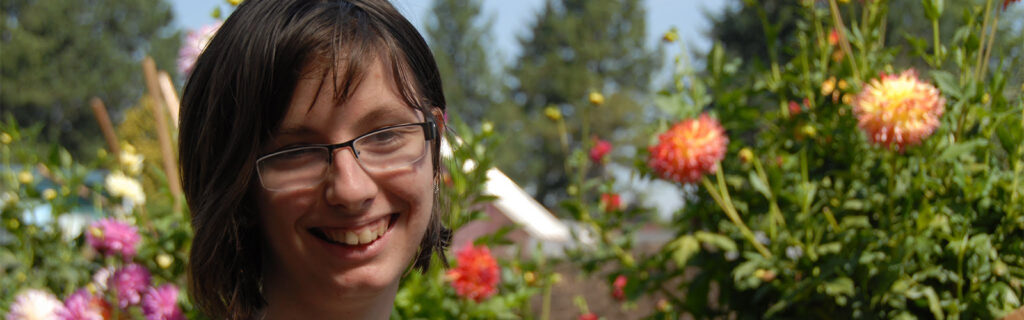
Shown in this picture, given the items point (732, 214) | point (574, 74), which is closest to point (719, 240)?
point (732, 214)

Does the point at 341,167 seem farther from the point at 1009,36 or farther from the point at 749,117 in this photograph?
the point at 1009,36

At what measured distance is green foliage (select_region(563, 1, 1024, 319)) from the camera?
1325mm

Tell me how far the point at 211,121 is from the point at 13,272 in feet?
6.83

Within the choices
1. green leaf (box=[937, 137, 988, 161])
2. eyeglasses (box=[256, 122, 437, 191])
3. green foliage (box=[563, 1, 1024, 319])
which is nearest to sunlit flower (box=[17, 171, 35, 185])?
green foliage (box=[563, 1, 1024, 319])

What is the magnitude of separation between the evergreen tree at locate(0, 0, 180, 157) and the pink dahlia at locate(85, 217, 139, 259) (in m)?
24.0

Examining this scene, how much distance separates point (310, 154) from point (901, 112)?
3.23 feet

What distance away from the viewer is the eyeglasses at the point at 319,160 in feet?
2.97

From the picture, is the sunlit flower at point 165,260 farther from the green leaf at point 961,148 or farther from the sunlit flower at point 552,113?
the green leaf at point 961,148

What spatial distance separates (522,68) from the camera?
28.2m

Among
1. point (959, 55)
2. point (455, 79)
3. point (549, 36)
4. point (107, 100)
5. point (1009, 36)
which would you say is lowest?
point (107, 100)

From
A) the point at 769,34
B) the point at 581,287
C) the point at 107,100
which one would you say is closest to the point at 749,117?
the point at 769,34

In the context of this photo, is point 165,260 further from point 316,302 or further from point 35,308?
point 316,302

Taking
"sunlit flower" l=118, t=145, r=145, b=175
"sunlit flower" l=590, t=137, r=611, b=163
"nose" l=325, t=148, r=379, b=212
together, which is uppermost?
"sunlit flower" l=590, t=137, r=611, b=163

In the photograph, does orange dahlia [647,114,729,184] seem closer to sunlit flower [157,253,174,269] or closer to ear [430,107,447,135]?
ear [430,107,447,135]
